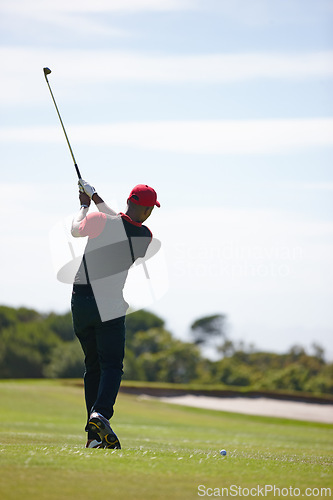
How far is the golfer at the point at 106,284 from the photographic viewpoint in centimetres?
809

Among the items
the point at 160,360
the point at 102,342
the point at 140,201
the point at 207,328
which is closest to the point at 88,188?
the point at 140,201

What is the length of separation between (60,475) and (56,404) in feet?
81.8

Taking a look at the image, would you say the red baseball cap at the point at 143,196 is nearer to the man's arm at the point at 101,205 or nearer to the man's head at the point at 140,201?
the man's head at the point at 140,201

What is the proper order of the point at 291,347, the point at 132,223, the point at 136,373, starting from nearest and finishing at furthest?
the point at 132,223, the point at 136,373, the point at 291,347

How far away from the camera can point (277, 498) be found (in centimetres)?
551

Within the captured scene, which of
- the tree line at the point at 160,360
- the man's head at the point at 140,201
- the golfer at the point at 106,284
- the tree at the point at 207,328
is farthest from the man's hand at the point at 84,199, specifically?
the tree at the point at 207,328

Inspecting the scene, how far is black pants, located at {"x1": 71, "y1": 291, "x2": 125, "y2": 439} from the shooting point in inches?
323

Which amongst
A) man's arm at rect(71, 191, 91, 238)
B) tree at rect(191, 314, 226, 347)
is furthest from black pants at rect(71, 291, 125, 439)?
tree at rect(191, 314, 226, 347)

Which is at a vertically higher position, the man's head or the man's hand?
the man's hand

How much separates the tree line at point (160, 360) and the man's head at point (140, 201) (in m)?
65.6

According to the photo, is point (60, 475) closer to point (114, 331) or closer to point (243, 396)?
point (114, 331)

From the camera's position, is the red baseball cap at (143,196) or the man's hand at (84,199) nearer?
the red baseball cap at (143,196)

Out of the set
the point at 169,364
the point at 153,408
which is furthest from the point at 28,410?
→ the point at 169,364

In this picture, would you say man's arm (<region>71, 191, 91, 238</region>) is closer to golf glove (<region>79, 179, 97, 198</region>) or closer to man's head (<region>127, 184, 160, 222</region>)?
golf glove (<region>79, 179, 97, 198</region>)
